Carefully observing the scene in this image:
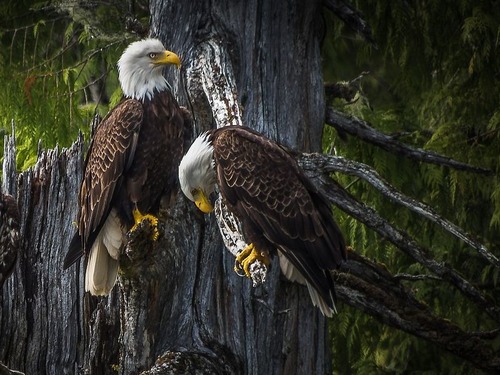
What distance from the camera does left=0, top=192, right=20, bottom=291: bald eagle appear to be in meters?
7.41

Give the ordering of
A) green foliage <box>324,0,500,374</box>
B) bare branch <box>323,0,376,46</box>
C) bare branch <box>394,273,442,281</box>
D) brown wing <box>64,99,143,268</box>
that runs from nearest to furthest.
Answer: bare branch <box>394,273,442,281</box> → brown wing <box>64,99,143,268</box> → bare branch <box>323,0,376,46</box> → green foliage <box>324,0,500,374</box>

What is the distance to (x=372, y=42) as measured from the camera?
755 cm

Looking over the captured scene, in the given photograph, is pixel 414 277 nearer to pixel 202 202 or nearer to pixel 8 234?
pixel 202 202

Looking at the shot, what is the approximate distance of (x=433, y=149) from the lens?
26.9ft

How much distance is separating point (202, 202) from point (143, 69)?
1.05m

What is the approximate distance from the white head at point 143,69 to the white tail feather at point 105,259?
686mm

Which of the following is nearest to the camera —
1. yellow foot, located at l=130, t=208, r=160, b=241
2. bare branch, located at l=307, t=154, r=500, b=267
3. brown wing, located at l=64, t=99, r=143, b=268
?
yellow foot, located at l=130, t=208, r=160, b=241

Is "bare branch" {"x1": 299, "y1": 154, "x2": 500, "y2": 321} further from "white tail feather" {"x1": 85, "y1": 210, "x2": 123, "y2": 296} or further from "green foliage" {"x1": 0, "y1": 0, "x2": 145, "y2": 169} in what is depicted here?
"green foliage" {"x1": 0, "y1": 0, "x2": 145, "y2": 169}

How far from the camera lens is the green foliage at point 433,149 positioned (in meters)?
8.07

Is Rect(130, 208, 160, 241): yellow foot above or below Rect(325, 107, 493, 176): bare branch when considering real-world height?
below

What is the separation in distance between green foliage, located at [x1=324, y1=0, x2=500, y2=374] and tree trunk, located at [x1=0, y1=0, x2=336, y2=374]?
694 mm

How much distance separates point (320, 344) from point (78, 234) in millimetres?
1418

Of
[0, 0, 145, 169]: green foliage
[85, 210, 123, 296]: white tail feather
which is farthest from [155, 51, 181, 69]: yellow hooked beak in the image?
[85, 210, 123, 296]: white tail feather

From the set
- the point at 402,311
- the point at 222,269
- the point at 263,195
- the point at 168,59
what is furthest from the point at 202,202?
the point at 402,311
